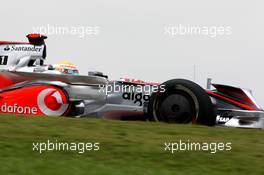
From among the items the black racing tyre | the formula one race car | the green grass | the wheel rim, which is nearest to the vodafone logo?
the formula one race car

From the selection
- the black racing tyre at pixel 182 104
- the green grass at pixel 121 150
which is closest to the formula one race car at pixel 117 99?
the black racing tyre at pixel 182 104

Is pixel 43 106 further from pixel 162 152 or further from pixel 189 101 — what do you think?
pixel 162 152

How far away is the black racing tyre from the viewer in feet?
25.5

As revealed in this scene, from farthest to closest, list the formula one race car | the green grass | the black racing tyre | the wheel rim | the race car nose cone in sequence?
the race car nose cone < the formula one race car < the wheel rim < the black racing tyre < the green grass

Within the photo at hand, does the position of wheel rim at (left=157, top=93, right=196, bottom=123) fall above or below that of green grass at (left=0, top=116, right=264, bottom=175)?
above

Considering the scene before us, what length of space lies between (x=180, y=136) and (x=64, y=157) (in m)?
1.86

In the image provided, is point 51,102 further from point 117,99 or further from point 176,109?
point 176,109

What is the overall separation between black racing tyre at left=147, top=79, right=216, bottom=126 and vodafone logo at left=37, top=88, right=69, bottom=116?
154 centimetres

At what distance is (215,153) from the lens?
5688mm

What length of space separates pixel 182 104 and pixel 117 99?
4.21ft

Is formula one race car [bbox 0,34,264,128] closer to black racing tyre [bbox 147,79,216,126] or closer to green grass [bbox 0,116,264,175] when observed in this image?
black racing tyre [bbox 147,79,216,126]

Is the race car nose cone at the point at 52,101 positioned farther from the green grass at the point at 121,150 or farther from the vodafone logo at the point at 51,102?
the green grass at the point at 121,150

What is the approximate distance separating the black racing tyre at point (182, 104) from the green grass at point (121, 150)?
1.62 ft

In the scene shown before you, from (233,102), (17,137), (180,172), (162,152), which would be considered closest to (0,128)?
(17,137)
